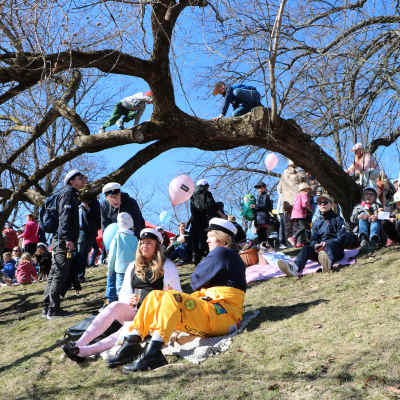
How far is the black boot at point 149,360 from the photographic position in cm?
371

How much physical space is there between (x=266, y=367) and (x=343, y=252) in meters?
3.84

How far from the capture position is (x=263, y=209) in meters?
9.78

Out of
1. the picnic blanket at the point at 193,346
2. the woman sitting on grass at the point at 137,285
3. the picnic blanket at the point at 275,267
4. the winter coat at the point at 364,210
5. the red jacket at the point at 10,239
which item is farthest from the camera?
the red jacket at the point at 10,239

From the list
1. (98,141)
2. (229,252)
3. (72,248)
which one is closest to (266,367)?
(229,252)

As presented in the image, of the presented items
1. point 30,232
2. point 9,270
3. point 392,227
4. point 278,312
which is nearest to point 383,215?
point 392,227

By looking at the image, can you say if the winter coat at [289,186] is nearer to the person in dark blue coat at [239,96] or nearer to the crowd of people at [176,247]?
the crowd of people at [176,247]

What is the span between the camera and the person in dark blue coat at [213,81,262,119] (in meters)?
7.83

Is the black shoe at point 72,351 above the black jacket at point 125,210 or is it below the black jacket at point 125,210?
below

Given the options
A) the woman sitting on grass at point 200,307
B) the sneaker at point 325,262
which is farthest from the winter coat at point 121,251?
the sneaker at point 325,262

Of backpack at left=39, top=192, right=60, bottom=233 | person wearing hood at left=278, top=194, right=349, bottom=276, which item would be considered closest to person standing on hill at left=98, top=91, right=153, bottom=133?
backpack at left=39, top=192, right=60, bottom=233

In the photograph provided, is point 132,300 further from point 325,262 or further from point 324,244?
point 324,244

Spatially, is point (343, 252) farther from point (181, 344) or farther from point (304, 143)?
point (181, 344)

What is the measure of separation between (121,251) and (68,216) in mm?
982

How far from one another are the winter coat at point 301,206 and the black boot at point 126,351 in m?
5.42
